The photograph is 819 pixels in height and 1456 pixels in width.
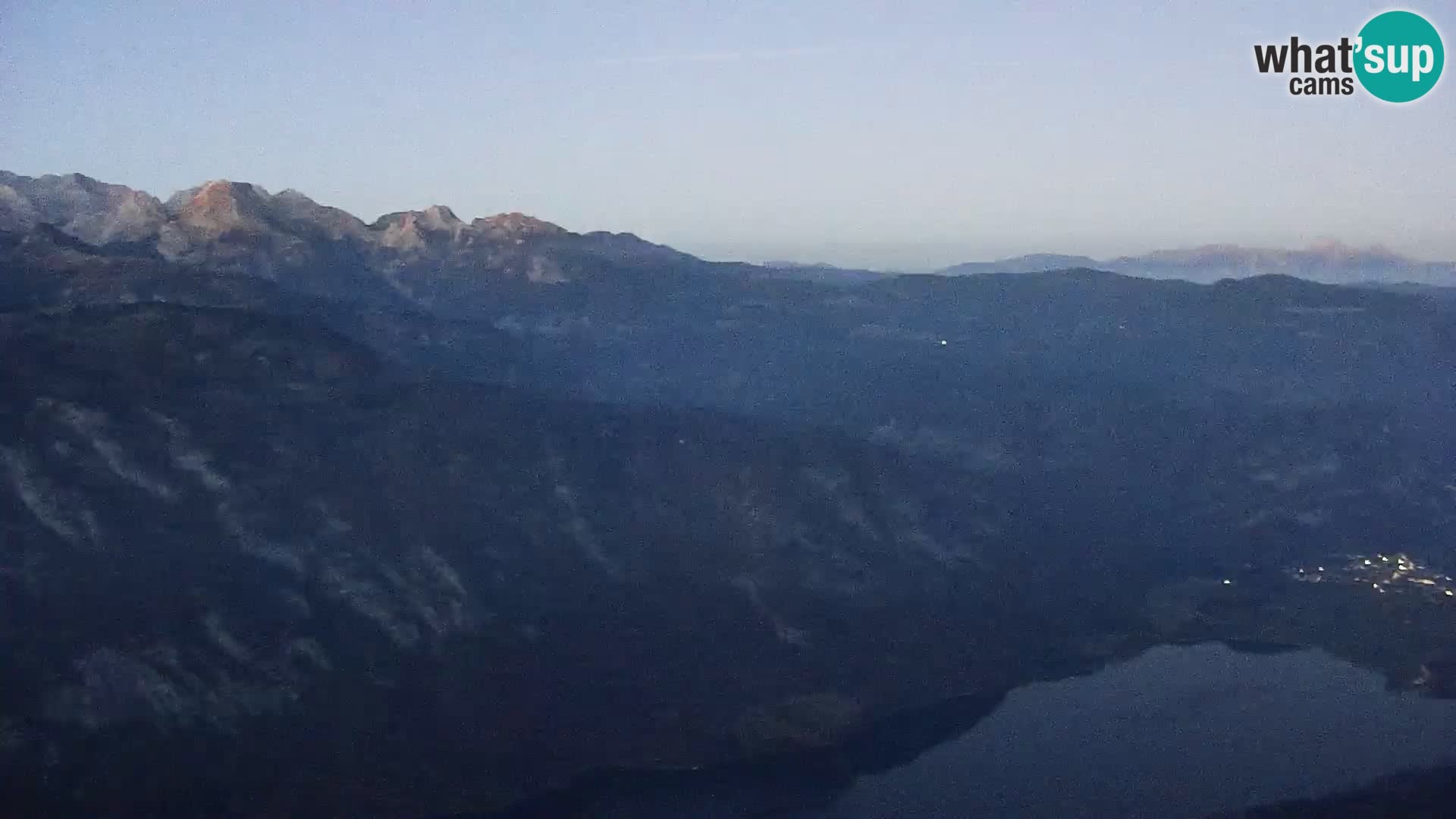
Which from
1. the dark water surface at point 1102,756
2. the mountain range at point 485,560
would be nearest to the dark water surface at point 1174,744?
the dark water surface at point 1102,756

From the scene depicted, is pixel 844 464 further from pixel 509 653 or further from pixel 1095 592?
pixel 509 653

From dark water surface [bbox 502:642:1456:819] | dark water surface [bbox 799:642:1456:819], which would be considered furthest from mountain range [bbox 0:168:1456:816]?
dark water surface [bbox 799:642:1456:819]

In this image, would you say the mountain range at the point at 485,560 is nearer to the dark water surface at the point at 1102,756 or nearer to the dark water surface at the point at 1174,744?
the dark water surface at the point at 1102,756

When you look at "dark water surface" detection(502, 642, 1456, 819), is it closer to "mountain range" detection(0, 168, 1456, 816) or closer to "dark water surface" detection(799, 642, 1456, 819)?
"dark water surface" detection(799, 642, 1456, 819)

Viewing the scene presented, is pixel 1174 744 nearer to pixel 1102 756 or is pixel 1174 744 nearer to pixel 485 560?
pixel 1102 756

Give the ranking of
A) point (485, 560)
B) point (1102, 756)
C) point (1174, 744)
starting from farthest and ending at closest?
point (485, 560) < point (1174, 744) < point (1102, 756)

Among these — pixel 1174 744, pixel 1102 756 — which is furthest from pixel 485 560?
pixel 1174 744
